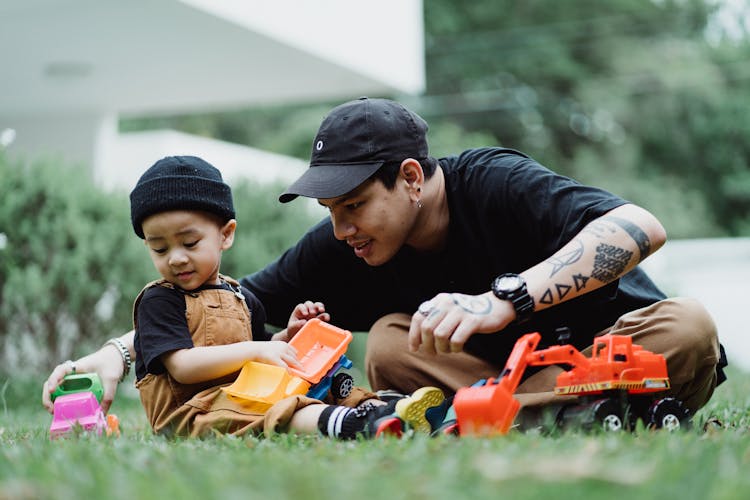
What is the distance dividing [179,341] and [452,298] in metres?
1.03

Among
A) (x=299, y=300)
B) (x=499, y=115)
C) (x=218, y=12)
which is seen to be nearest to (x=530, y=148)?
(x=499, y=115)

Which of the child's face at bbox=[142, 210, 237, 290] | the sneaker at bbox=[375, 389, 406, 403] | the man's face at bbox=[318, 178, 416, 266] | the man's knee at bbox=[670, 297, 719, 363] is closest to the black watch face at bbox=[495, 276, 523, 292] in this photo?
the man's face at bbox=[318, 178, 416, 266]

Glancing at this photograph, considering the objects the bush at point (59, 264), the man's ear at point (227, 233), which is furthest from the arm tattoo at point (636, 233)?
the bush at point (59, 264)

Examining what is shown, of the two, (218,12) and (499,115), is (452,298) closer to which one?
(218,12)

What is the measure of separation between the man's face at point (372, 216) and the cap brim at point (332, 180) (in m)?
0.05

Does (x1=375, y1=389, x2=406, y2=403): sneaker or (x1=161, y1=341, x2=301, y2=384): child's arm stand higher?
(x1=161, y1=341, x2=301, y2=384): child's arm

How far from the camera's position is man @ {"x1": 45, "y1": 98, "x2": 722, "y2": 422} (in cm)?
310

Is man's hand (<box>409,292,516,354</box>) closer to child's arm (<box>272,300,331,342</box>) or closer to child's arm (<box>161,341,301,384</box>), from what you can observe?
child's arm (<box>161,341,301,384</box>)

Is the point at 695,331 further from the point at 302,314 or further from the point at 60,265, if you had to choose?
the point at 60,265

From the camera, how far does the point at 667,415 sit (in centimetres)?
308

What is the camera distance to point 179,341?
10.9 ft

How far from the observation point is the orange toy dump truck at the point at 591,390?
2.80 m

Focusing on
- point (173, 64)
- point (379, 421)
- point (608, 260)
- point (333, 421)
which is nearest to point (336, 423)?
point (333, 421)

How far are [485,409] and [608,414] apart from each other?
0.43 metres
